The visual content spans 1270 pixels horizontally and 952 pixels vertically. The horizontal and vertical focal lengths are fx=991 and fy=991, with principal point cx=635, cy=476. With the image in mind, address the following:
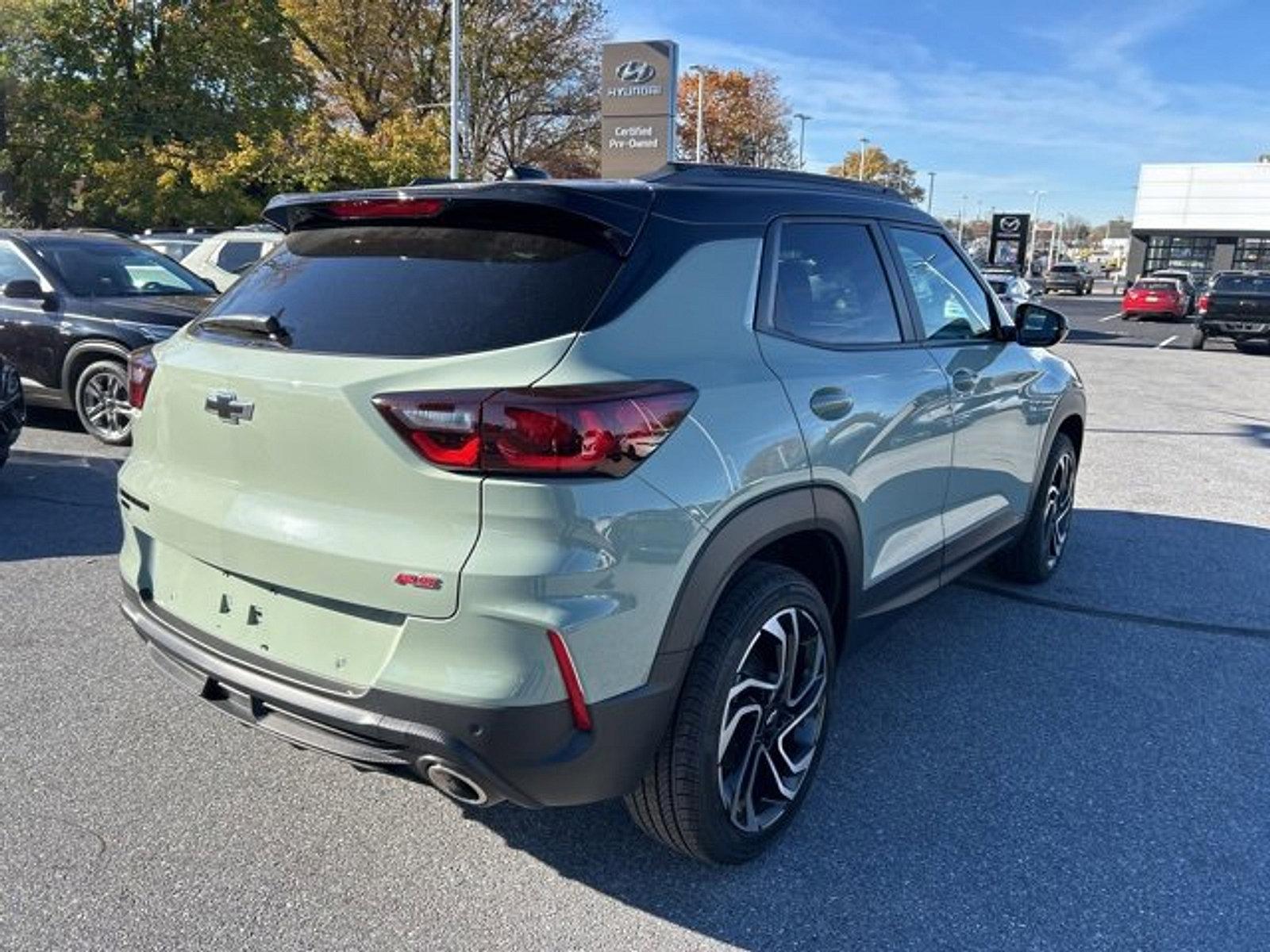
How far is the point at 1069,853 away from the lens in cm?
285

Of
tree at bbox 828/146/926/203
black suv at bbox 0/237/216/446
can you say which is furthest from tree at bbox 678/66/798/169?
black suv at bbox 0/237/216/446

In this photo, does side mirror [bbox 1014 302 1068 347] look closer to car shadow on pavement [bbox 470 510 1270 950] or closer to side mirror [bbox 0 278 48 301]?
car shadow on pavement [bbox 470 510 1270 950]

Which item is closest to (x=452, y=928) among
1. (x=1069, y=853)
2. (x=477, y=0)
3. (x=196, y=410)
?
(x=196, y=410)

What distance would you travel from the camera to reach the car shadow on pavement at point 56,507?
5.31 meters

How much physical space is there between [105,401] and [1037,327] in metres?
6.76

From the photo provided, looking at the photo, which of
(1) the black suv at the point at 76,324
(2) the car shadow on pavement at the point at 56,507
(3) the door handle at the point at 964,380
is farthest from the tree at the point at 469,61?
(3) the door handle at the point at 964,380

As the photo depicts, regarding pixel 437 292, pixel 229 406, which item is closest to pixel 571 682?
pixel 437 292

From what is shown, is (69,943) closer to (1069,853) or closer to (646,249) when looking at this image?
(646,249)

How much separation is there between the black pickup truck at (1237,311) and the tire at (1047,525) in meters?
19.1

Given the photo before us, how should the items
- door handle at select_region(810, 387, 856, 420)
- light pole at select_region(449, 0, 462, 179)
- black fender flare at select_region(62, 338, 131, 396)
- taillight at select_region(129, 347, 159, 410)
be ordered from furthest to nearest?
light pole at select_region(449, 0, 462, 179)
black fender flare at select_region(62, 338, 131, 396)
taillight at select_region(129, 347, 159, 410)
door handle at select_region(810, 387, 856, 420)

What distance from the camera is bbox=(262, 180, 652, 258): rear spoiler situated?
2.43 m

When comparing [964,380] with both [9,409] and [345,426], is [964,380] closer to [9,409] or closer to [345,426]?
[345,426]

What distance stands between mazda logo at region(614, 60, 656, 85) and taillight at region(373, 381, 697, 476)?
15939 millimetres

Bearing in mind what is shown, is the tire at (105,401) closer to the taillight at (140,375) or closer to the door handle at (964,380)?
the taillight at (140,375)
